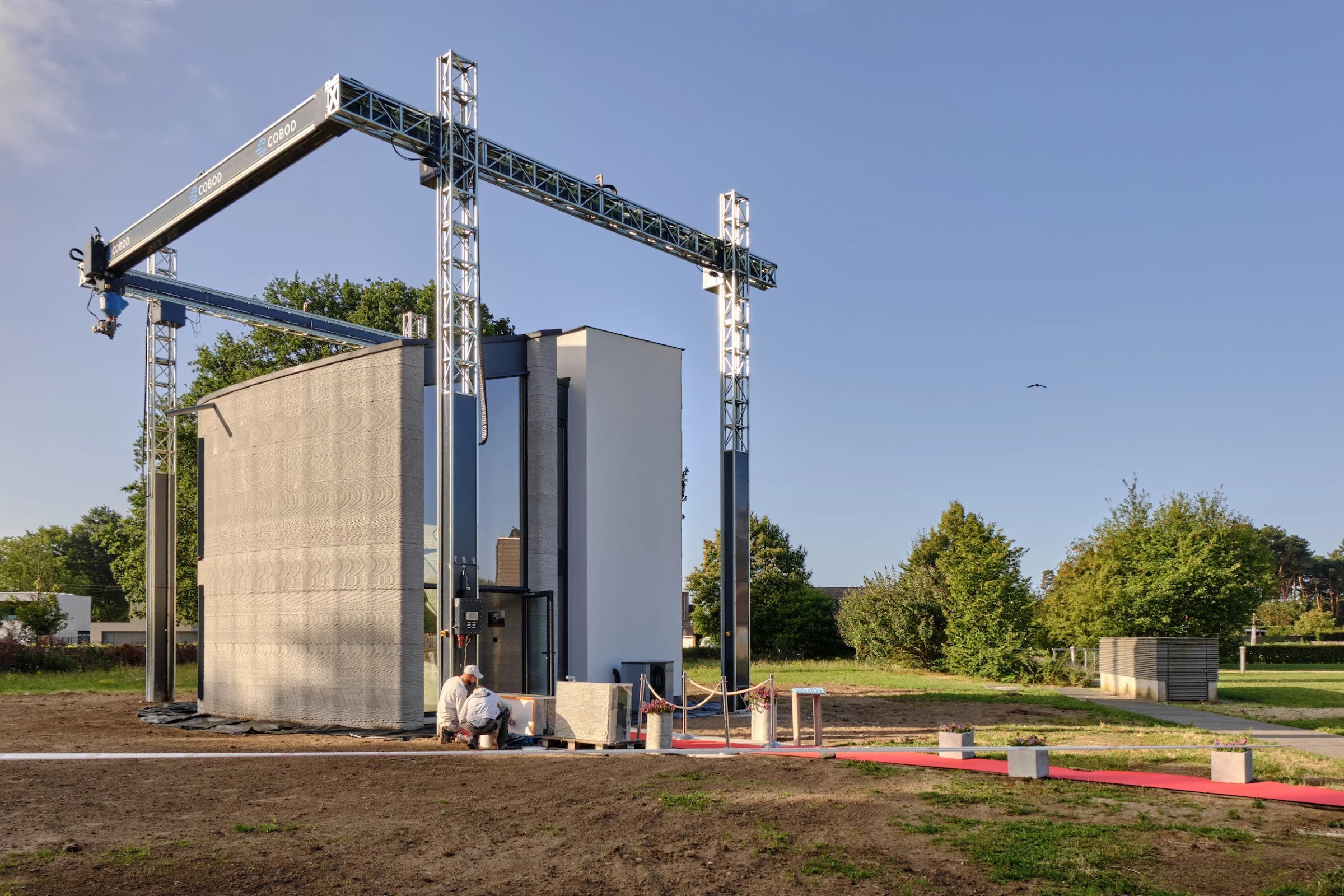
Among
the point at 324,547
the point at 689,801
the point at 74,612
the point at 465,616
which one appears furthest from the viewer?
the point at 74,612

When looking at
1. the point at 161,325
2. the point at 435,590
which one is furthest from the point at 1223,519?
the point at 161,325

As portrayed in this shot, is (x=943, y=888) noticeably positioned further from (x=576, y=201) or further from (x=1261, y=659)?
(x=1261, y=659)

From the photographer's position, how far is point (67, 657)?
129ft

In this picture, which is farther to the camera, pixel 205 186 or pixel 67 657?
pixel 67 657

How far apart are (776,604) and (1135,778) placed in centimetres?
4629

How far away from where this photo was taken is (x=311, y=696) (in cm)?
1942

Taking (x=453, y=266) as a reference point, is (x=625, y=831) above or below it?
below

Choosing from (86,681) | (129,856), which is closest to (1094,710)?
(129,856)

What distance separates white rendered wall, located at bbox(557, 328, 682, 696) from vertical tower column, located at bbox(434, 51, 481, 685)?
9.16ft

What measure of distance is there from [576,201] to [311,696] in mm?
10812

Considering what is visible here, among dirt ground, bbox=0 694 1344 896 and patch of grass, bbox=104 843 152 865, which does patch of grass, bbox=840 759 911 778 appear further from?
patch of grass, bbox=104 843 152 865

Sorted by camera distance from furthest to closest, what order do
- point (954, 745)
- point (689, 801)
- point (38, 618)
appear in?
1. point (38, 618)
2. point (954, 745)
3. point (689, 801)

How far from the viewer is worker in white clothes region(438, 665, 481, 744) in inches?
590

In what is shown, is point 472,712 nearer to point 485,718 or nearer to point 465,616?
point 485,718
